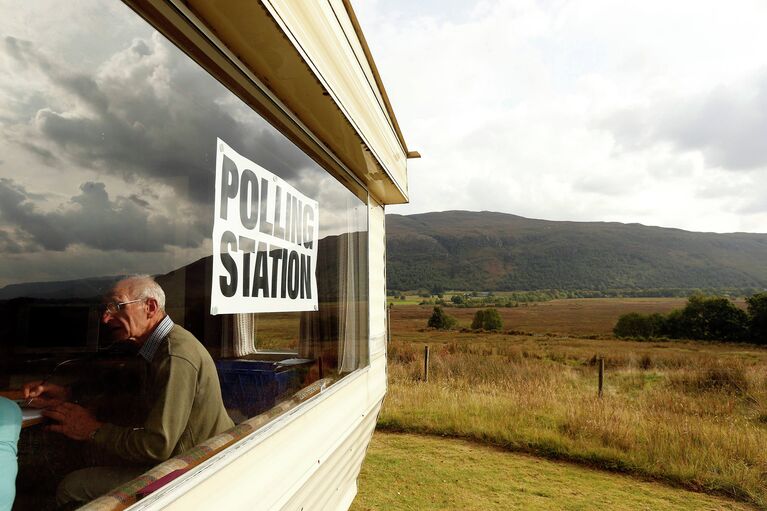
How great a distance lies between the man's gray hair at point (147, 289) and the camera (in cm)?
153

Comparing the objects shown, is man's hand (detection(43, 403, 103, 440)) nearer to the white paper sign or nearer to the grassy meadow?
the white paper sign

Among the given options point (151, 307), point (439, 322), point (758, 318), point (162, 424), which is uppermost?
point (151, 307)

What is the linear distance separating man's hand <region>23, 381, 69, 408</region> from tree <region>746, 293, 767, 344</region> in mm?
43119

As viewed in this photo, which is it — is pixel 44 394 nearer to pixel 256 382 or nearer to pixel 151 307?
pixel 151 307

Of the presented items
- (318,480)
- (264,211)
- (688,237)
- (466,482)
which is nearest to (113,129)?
(264,211)

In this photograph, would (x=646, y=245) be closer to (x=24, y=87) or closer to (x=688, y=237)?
(x=688, y=237)

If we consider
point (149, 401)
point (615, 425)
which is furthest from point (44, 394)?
point (615, 425)

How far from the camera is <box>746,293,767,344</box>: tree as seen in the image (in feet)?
112

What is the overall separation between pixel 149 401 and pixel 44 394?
272 mm

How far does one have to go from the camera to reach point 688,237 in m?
164

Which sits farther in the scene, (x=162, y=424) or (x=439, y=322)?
(x=439, y=322)

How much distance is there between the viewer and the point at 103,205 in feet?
4.85

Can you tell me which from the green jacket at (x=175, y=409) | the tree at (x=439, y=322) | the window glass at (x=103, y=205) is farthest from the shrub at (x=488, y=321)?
the green jacket at (x=175, y=409)

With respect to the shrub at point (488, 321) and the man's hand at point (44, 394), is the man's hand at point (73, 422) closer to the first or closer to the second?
the man's hand at point (44, 394)
